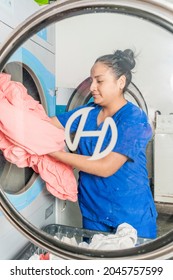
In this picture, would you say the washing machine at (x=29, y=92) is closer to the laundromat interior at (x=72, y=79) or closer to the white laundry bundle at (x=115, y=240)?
the laundromat interior at (x=72, y=79)

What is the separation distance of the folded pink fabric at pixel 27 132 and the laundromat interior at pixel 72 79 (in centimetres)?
3

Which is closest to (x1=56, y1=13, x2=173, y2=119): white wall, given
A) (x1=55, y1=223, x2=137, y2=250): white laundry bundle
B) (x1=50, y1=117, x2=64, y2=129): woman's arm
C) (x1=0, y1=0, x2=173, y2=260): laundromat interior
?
(x1=0, y1=0, x2=173, y2=260): laundromat interior

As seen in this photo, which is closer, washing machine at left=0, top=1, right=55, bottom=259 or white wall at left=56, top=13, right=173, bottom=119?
white wall at left=56, top=13, right=173, bottom=119

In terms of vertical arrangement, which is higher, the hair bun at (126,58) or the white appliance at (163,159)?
the hair bun at (126,58)

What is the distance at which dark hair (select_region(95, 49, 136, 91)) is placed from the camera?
3.34 feet

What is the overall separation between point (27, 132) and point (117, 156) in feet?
1.11

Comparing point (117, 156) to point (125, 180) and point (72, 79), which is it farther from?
point (72, 79)

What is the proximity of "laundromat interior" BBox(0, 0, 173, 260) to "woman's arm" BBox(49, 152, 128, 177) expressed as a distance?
6 centimetres

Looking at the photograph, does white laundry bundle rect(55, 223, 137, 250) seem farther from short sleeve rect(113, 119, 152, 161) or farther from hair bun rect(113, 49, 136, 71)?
hair bun rect(113, 49, 136, 71)

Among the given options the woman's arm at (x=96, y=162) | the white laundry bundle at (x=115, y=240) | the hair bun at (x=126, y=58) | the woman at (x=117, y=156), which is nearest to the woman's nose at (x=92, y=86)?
the woman at (x=117, y=156)

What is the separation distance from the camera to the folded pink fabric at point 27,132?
1.10 metres

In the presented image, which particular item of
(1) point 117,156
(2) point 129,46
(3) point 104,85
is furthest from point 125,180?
(2) point 129,46
